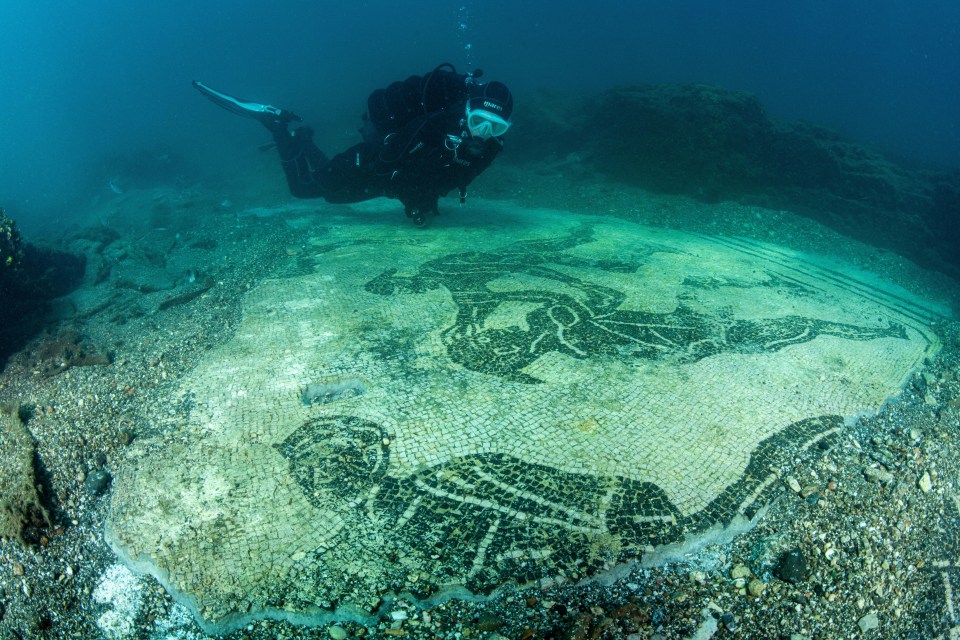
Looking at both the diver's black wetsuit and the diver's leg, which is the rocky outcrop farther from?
the diver's leg

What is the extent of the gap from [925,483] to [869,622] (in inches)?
59.9

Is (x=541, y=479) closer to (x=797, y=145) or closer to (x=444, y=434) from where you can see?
(x=444, y=434)

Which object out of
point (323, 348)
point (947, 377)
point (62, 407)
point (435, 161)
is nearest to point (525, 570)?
point (323, 348)

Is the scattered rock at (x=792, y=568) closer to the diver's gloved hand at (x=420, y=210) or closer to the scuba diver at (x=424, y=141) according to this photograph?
the scuba diver at (x=424, y=141)

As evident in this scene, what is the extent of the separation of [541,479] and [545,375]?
4.24 ft

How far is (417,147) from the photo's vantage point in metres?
7.89

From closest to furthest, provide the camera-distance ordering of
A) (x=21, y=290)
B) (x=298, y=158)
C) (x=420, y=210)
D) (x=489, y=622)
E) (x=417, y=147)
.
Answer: (x=489, y=622) < (x=21, y=290) < (x=417, y=147) < (x=420, y=210) < (x=298, y=158)

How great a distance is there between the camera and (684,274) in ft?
23.0

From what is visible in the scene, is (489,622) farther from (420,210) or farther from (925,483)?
(420,210)

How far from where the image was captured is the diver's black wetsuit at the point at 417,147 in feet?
25.7

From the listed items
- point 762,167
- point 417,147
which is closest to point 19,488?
point 417,147

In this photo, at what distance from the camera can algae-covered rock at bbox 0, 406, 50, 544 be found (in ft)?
9.94

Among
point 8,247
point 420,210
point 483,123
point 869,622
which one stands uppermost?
point 483,123

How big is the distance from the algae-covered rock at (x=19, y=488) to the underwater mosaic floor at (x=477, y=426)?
49 centimetres
